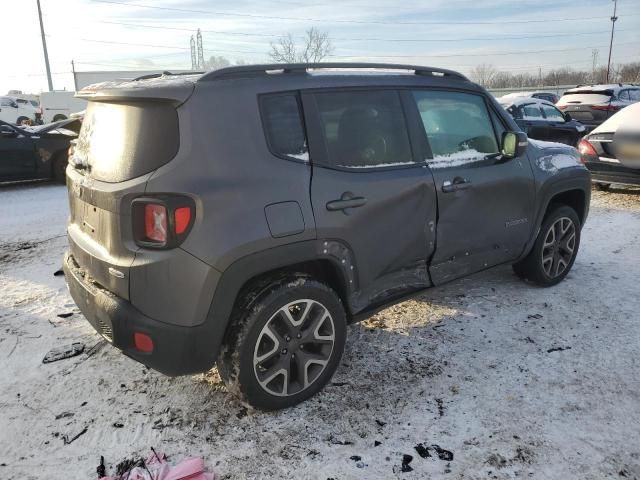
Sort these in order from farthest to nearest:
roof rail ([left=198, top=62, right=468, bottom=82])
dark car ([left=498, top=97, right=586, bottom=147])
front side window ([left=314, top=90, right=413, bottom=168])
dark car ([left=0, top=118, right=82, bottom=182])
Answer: dark car ([left=498, top=97, right=586, bottom=147]), dark car ([left=0, top=118, right=82, bottom=182]), front side window ([left=314, top=90, right=413, bottom=168]), roof rail ([left=198, top=62, right=468, bottom=82])

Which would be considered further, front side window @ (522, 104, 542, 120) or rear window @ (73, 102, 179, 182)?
front side window @ (522, 104, 542, 120)

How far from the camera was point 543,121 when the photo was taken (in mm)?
12719

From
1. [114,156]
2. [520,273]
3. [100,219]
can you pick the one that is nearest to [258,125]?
[114,156]

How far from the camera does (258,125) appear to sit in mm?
2621

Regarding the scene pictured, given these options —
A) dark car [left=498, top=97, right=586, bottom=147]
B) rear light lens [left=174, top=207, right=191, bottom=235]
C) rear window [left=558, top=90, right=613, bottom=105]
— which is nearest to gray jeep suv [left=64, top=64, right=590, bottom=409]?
rear light lens [left=174, top=207, right=191, bottom=235]

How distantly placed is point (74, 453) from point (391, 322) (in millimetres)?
2293

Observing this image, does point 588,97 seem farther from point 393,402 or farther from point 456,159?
point 393,402

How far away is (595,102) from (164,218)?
1466 centimetres

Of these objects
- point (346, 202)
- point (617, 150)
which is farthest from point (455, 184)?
point (617, 150)

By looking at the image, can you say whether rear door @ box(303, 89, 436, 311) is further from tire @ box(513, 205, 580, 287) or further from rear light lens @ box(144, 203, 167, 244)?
tire @ box(513, 205, 580, 287)

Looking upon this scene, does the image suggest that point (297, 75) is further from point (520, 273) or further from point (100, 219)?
point (520, 273)

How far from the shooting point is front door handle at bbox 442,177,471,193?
3.36 meters

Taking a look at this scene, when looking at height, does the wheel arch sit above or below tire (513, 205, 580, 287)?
above

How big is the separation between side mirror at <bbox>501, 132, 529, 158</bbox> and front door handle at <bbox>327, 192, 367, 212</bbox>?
4.94 feet
